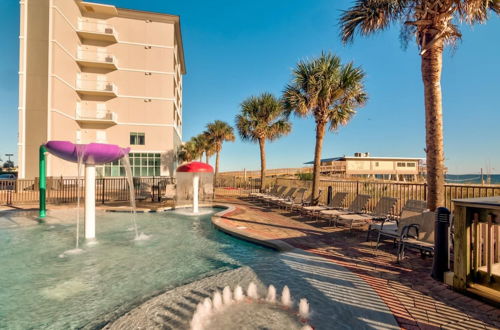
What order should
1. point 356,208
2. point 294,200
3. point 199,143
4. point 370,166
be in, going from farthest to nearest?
point 370,166, point 199,143, point 294,200, point 356,208

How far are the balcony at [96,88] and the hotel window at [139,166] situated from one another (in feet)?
24.7

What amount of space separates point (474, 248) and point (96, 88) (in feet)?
115

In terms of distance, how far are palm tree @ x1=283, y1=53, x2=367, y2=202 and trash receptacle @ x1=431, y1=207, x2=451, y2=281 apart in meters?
7.20

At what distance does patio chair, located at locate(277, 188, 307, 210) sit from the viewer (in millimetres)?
11875

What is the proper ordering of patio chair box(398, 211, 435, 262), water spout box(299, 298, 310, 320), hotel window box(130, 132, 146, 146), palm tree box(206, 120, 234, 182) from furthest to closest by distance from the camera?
1. palm tree box(206, 120, 234, 182)
2. hotel window box(130, 132, 146, 146)
3. patio chair box(398, 211, 435, 262)
4. water spout box(299, 298, 310, 320)

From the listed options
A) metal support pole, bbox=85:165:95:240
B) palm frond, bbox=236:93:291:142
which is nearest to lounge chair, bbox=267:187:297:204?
palm frond, bbox=236:93:291:142

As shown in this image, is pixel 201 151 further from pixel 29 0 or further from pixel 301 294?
pixel 301 294

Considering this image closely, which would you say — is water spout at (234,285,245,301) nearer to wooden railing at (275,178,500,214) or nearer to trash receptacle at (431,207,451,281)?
trash receptacle at (431,207,451,281)

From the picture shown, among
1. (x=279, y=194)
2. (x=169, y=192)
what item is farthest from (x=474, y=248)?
(x=169, y=192)

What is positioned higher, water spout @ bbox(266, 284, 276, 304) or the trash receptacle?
the trash receptacle

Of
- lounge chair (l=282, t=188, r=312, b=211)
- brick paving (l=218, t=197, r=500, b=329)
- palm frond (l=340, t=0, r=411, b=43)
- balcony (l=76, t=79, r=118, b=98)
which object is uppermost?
balcony (l=76, t=79, r=118, b=98)

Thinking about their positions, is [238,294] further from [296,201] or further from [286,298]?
[296,201]

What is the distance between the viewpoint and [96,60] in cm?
2959

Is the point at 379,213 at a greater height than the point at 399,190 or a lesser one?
lesser
